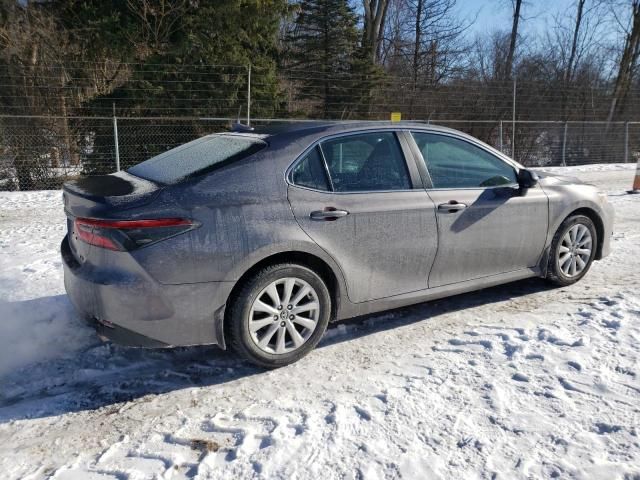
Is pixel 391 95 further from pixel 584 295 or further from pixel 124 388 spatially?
pixel 124 388

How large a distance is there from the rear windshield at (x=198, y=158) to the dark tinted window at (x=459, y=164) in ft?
4.35

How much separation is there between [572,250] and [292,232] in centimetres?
284

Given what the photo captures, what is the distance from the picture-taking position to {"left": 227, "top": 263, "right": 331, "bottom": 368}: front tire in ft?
10.8

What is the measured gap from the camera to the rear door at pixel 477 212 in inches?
160

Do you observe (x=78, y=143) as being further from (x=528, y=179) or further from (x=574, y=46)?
(x=574, y=46)

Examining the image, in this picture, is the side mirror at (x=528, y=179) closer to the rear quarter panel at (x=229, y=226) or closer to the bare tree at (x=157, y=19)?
the rear quarter panel at (x=229, y=226)

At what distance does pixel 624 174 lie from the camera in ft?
48.2

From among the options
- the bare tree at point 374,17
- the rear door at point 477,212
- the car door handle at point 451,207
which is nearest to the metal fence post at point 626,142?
the bare tree at point 374,17

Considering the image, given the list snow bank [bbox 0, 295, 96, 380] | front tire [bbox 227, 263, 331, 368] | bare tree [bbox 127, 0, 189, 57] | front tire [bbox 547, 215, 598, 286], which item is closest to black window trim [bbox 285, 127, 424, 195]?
front tire [bbox 227, 263, 331, 368]

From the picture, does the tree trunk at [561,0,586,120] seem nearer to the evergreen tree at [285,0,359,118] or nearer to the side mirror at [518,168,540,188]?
the evergreen tree at [285,0,359,118]

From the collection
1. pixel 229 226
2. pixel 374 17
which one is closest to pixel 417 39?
pixel 374 17

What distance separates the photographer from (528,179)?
438cm

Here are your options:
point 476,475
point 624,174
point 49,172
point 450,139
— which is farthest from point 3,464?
point 624,174

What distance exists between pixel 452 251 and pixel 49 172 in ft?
36.9
